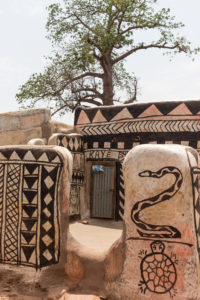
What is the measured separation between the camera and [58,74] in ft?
51.4

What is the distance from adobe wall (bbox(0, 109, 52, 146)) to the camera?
8.16 metres

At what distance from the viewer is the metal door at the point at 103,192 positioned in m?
7.52

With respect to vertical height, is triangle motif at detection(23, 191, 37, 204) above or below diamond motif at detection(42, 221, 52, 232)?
above

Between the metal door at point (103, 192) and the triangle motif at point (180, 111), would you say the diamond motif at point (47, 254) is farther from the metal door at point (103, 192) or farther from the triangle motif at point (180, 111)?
the triangle motif at point (180, 111)

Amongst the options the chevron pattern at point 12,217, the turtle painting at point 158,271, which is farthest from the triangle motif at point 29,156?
the turtle painting at point 158,271

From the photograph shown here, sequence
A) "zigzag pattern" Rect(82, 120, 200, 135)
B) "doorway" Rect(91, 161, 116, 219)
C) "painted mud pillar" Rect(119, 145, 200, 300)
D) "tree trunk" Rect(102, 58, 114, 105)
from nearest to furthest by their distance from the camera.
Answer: "painted mud pillar" Rect(119, 145, 200, 300)
"zigzag pattern" Rect(82, 120, 200, 135)
"doorway" Rect(91, 161, 116, 219)
"tree trunk" Rect(102, 58, 114, 105)

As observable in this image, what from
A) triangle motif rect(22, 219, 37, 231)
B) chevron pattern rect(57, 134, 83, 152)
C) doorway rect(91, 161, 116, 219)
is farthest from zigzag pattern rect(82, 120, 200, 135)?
triangle motif rect(22, 219, 37, 231)

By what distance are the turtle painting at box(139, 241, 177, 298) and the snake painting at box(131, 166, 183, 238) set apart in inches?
4.2

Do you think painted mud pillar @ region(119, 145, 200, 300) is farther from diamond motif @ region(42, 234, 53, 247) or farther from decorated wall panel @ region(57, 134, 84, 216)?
decorated wall panel @ region(57, 134, 84, 216)

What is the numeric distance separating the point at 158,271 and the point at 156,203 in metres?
0.63

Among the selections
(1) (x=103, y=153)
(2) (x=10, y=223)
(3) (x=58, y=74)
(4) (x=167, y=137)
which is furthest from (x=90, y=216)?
(3) (x=58, y=74)

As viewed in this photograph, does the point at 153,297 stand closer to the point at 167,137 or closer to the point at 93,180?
the point at 167,137

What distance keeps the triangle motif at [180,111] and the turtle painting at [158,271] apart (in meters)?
3.76

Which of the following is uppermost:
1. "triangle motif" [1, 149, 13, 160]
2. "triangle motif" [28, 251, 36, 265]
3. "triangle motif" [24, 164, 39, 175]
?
"triangle motif" [1, 149, 13, 160]
